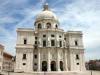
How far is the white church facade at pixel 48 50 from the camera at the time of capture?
167 feet

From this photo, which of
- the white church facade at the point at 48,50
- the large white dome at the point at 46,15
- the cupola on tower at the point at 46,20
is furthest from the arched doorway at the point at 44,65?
the large white dome at the point at 46,15

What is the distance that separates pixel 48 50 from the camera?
51.3 metres

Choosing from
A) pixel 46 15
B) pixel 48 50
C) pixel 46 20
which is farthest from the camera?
pixel 46 15

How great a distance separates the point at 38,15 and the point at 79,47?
1709 cm

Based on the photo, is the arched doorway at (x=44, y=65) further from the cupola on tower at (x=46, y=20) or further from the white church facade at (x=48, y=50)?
the cupola on tower at (x=46, y=20)

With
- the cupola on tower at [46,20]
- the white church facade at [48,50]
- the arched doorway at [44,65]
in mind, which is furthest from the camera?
the cupola on tower at [46,20]

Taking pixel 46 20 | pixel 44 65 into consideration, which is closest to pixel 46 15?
pixel 46 20

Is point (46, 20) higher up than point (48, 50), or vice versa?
point (46, 20)

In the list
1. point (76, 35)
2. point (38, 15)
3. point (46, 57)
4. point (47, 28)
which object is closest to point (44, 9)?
point (38, 15)

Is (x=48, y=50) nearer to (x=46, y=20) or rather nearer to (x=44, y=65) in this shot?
(x=44, y=65)

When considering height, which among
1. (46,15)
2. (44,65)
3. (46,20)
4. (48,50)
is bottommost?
(44,65)

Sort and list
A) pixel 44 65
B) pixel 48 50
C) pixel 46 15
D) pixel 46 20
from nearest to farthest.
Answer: pixel 48 50
pixel 44 65
pixel 46 20
pixel 46 15

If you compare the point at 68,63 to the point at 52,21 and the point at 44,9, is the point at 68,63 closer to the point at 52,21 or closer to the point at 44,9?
the point at 52,21

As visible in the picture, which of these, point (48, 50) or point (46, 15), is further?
point (46, 15)
